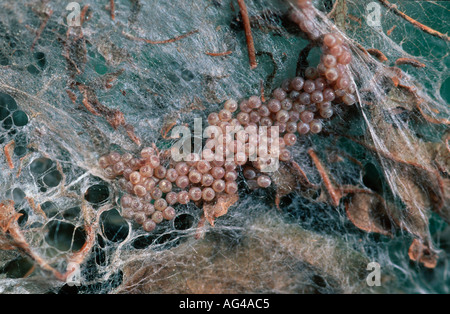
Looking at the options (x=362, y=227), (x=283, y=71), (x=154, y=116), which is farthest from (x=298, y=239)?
(x=154, y=116)

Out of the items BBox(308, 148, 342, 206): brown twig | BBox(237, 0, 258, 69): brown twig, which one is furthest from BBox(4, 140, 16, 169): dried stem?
BBox(308, 148, 342, 206): brown twig

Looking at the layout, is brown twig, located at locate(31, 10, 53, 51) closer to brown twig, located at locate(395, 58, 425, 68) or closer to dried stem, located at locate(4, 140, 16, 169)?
dried stem, located at locate(4, 140, 16, 169)

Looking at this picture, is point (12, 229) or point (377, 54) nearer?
point (12, 229)

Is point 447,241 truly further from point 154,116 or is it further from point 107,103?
point 107,103

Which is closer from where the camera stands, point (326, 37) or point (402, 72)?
point (326, 37)

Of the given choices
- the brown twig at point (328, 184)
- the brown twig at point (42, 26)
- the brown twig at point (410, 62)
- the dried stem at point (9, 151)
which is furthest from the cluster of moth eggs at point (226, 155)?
the brown twig at point (42, 26)

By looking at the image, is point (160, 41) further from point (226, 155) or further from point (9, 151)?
point (9, 151)

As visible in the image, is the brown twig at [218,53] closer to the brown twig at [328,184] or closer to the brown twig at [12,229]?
the brown twig at [328,184]

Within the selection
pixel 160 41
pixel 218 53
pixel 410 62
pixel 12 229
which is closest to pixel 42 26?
pixel 160 41
